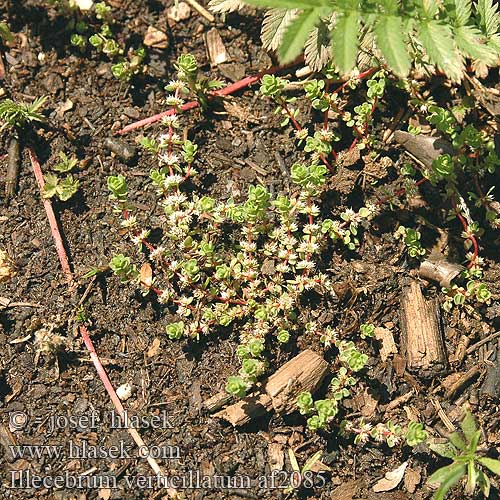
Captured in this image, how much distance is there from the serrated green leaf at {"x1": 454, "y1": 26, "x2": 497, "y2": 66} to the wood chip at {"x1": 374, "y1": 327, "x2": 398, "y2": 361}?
1.17m

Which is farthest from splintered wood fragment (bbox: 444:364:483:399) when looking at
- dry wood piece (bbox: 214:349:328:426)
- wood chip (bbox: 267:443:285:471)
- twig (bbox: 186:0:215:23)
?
twig (bbox: 186:0:215:23)

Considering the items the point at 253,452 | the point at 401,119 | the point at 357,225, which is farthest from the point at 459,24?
the point at 253,452

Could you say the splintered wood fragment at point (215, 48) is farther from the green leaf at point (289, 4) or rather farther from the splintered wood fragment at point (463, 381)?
the splintered wood fragment at point (463, 381)

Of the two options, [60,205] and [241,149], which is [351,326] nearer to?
[241,149]

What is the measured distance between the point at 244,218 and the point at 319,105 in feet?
2.01

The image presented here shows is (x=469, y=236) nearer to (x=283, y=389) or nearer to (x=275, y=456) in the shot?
(x=283, y=389)

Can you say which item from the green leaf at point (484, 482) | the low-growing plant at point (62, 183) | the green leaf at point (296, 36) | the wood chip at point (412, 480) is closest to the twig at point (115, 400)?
the low-growing plant at point (62, 183)

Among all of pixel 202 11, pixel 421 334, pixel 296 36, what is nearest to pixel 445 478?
pixel 421 334

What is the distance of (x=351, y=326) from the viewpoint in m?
2.74

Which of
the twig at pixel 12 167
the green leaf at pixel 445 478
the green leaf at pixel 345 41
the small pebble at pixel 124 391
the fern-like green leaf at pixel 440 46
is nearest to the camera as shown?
the green leaf at pixel 345 41

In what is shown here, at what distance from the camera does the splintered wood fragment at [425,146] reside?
285 centimetres

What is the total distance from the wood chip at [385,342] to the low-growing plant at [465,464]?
0.40 metres

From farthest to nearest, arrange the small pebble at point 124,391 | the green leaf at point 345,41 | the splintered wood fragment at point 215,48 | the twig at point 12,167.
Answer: the splintered wood fragment at point 215,48 < the twig at point 12,167 < the small pebble at point 124,391 < the green leaf at point 345,41

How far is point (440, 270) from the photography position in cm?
275
